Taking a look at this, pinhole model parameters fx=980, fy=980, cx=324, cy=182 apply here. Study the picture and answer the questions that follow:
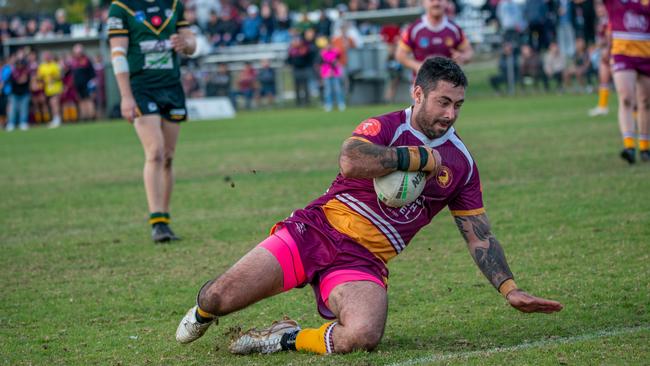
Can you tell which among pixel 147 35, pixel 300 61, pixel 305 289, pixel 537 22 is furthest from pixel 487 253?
pixel 537 22

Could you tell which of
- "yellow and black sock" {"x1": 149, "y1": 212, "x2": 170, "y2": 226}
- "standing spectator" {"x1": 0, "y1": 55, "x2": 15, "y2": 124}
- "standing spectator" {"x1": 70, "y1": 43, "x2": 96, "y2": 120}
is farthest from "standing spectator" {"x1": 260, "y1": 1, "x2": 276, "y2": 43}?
"yellow and black sock" {"x1": 149, "y1": 212, "x2": 170, "y2": 226}

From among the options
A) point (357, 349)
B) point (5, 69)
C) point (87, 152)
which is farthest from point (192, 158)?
point (5, 69)

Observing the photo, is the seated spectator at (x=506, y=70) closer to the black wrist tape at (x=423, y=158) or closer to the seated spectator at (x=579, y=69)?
the seated spectator at (x=579, y=69)

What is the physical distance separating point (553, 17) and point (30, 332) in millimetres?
29627

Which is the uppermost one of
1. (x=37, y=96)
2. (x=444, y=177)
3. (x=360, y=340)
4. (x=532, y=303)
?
(x=444, y=177)

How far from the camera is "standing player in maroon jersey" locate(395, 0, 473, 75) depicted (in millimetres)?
13234

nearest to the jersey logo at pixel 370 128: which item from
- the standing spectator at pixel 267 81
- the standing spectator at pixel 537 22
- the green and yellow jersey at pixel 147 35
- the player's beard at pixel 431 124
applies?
the player's beard at pixel 431 124

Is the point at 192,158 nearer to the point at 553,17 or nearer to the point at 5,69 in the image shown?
the point at 5,69

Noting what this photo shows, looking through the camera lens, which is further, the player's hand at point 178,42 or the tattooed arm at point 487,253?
the player's hand at point 178,42

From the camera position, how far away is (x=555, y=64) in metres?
31.2

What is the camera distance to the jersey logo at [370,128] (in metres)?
5.32

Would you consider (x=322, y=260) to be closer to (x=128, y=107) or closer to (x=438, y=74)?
(x=438, y=74)

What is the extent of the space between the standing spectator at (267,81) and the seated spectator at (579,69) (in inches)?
389

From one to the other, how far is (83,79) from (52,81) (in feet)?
3.21
